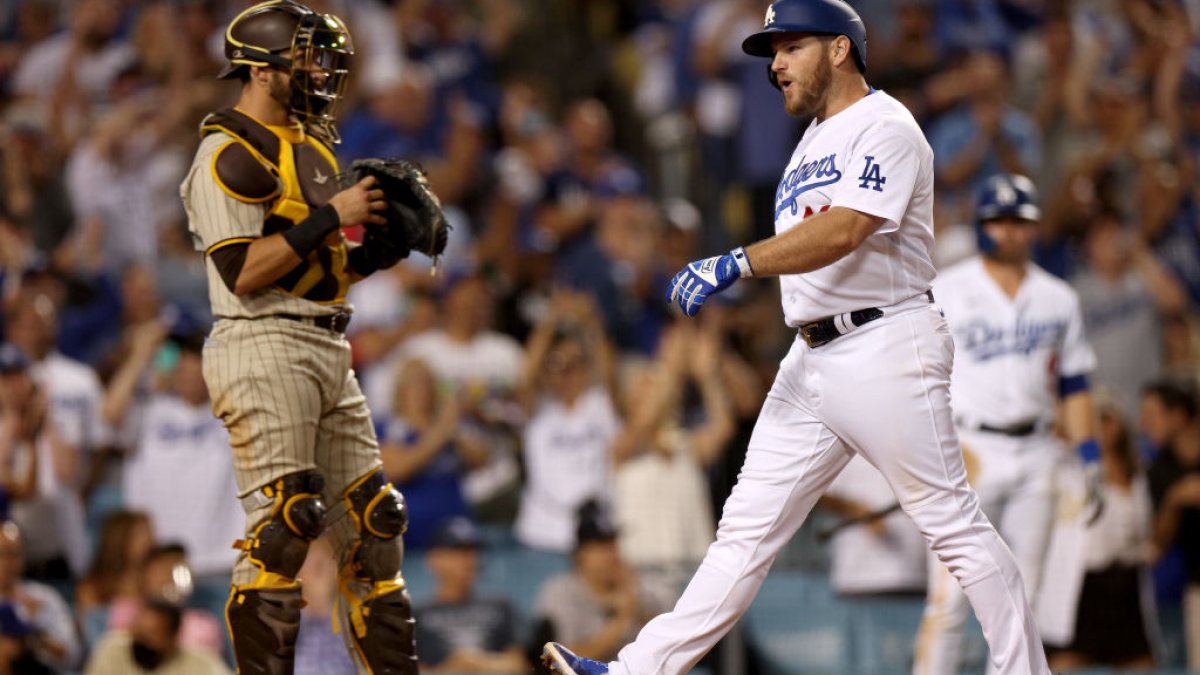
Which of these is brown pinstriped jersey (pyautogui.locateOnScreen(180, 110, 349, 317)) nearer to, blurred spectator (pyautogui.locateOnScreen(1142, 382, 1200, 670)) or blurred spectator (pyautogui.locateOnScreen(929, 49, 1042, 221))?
blurred spectator (pyautogui.locateOnScreen(1142, 382, 1200, 670))

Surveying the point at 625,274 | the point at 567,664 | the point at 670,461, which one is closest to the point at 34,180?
the point at 625,274

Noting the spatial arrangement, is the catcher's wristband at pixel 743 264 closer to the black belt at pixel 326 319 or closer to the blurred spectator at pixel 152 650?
the black belt at pixel 326 319

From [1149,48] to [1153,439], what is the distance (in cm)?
407

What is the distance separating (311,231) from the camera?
195 inches

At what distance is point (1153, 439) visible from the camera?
966 centimetres

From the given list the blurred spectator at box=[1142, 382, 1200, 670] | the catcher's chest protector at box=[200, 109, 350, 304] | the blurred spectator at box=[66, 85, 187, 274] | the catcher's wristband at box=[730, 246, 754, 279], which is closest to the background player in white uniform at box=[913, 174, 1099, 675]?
the blurred spectator at box=[1142, 382, 1200, 670]

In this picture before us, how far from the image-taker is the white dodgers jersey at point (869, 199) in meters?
4.75

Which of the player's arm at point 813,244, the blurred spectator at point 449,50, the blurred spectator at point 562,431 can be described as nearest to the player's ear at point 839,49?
the player's arm at point 813,244

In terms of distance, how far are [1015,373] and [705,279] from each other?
2.84 meters

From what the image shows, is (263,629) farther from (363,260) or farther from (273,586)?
(363,260)

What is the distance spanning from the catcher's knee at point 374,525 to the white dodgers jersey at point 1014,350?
9.47 feet

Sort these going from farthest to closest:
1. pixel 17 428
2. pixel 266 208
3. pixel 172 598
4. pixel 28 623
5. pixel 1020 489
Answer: pixel 17 428 < pixel 172 598 < pixel 28 623 < pixel 1020 489 < pixel 266 208

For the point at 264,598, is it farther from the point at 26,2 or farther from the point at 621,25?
the point at 621,25

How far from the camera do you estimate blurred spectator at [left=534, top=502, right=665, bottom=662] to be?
27.0 ft
